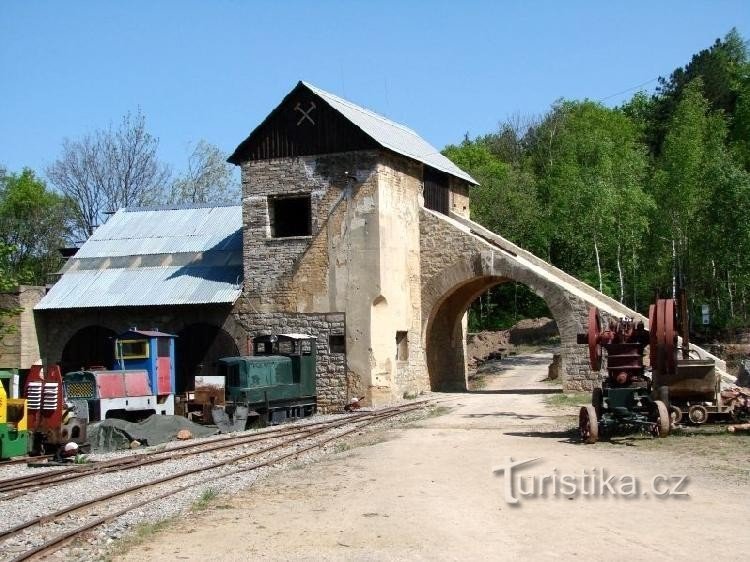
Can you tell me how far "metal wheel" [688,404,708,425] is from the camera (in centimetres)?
1694

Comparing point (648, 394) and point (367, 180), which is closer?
point (648, 394)

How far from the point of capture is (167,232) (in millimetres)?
31828

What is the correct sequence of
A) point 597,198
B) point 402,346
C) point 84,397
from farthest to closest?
point 597,198 → point 402,346 → point 84,397

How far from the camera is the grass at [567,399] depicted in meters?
22.5

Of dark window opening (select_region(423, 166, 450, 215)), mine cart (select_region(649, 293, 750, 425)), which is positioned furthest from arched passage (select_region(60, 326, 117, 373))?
mine cart (select_region(649, 293, 750, 425))

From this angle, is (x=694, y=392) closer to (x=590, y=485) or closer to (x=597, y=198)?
(x=590, y=485)

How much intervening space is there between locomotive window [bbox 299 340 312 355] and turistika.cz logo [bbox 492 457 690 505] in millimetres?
13453

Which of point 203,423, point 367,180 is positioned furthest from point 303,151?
point 203,423

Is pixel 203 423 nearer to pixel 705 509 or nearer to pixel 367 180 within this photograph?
pixel 367 180

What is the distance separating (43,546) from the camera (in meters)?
9.44

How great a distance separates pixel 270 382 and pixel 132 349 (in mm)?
3469

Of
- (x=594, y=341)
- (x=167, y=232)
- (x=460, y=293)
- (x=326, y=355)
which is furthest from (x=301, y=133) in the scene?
(x=594, y=341)

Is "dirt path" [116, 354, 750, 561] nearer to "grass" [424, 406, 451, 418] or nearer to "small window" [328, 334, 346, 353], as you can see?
"grass" [424, 406, 451, 418]

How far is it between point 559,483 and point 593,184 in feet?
98.5
